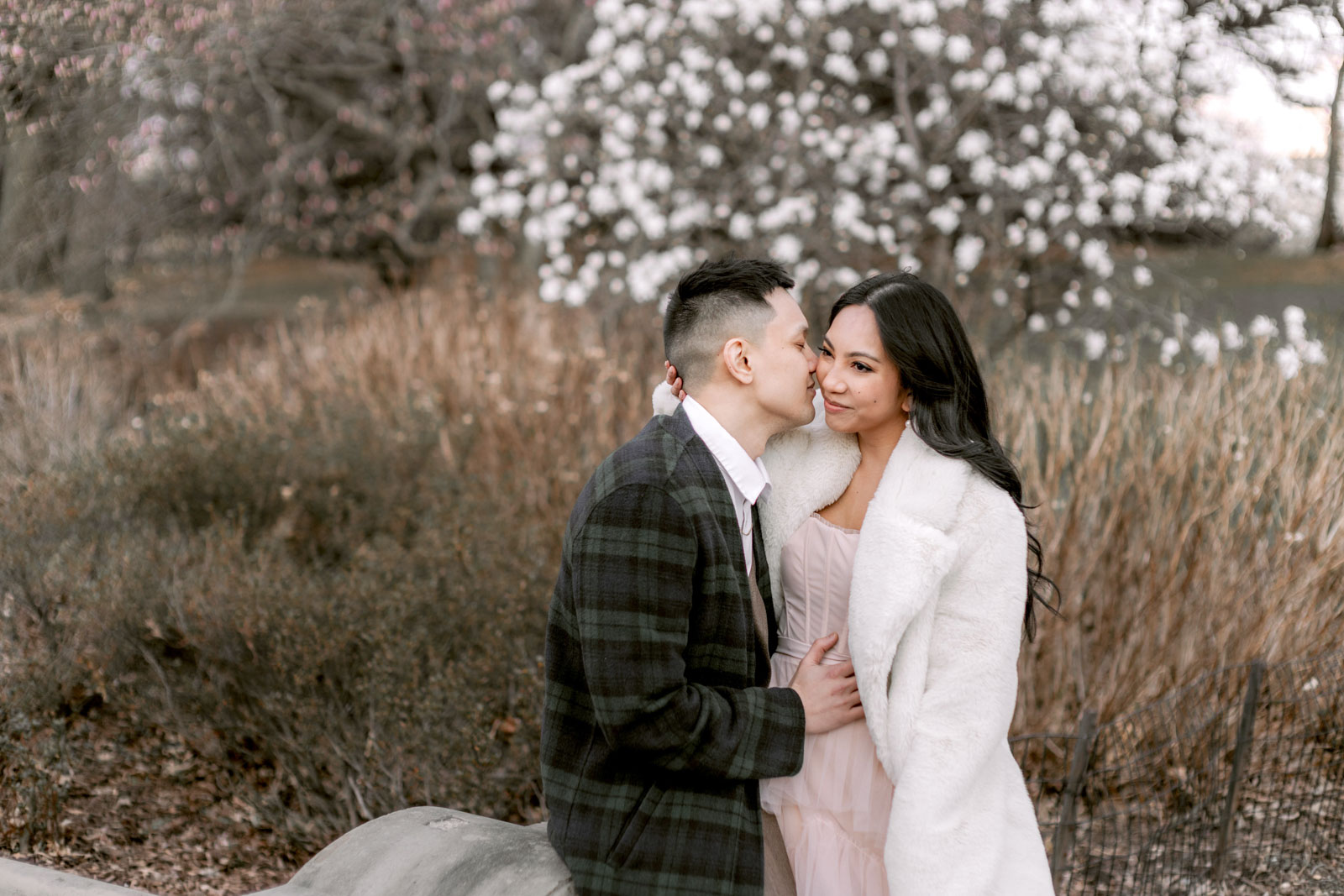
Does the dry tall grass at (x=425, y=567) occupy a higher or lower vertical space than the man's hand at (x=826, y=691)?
lower

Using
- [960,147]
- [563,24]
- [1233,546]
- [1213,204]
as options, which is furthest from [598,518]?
[563,24]

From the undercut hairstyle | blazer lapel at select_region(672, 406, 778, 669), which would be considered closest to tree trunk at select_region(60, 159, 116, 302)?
the undercut hairstyle

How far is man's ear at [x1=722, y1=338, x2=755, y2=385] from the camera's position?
6.24 feet

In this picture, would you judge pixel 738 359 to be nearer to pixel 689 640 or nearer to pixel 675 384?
pixel 675 384

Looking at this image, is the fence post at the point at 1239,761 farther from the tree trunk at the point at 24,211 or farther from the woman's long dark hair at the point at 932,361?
the tree trunk at the point at 24,211

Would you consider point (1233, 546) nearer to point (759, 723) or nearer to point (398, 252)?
point (759, 723)

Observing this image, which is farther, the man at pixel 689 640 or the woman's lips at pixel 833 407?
the woman's lips at pixel 833 407

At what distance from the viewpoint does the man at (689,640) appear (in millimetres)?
1724

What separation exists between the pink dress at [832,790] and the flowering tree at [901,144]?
4838 mm

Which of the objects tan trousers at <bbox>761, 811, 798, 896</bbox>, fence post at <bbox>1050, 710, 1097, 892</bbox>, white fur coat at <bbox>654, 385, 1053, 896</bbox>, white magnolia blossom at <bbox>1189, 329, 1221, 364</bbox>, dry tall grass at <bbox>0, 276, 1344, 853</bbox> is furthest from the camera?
white magnolia blossom at <bbox>1189, 329, 1221, 364</bbox>

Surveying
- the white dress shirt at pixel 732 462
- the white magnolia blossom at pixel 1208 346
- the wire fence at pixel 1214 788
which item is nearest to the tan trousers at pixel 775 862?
the white dress shirt at pixel 732 462

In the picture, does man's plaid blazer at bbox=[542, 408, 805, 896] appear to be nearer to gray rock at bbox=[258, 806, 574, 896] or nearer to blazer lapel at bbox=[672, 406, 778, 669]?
blazer lapel at bbox=[672, 406, 778, 669]

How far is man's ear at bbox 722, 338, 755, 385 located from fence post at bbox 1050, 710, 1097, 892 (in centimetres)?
151

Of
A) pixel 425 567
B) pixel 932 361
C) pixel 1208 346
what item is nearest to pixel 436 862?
pixel 932 361
